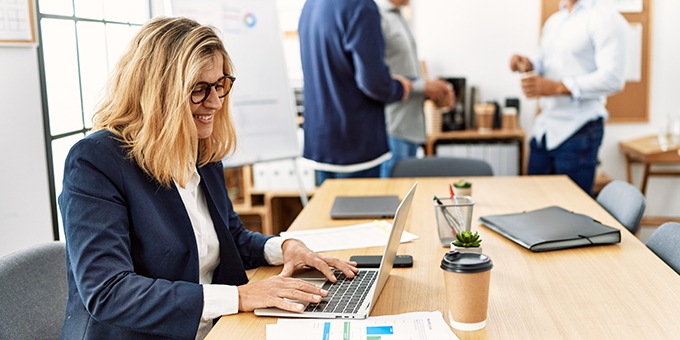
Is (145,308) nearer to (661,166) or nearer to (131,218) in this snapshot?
(131,218)

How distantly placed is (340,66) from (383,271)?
1.64 m

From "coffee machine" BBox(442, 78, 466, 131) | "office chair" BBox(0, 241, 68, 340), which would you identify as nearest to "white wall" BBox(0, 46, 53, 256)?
"office chair" BBox(0, 241, 68, 340)

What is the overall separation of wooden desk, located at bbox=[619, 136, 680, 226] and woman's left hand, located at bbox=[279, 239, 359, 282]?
123 inches

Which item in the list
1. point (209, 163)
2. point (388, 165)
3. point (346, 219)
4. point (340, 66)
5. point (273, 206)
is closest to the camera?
point (209, 163)

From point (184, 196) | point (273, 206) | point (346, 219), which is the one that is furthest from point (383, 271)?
point (273, 206)

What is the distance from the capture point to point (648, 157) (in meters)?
4.01

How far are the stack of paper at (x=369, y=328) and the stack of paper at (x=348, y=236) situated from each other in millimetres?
530

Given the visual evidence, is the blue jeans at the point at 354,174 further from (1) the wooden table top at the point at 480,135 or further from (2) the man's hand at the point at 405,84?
(1) the wooden table top at the point at 480,135

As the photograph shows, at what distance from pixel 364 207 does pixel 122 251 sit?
3.37 feet

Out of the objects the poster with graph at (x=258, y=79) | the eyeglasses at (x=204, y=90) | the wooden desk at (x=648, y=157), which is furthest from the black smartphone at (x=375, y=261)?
the wooden desk at (x=648, y=157)

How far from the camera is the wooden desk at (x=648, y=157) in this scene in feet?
13.0

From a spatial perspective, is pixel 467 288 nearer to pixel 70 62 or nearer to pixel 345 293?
pixel 345 293

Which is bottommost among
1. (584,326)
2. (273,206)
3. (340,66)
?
(273,206)

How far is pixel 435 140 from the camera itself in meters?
4.24
